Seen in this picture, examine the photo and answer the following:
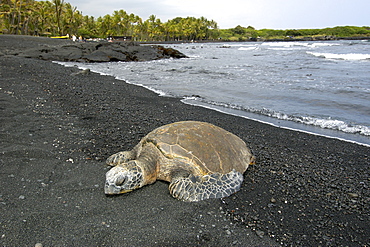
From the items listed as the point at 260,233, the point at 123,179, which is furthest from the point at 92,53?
the point at 260,233

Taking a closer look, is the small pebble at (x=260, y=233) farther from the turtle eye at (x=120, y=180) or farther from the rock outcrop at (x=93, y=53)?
the rock outcrop at (x=93, y=53)

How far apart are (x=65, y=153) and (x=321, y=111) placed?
26.0 feet

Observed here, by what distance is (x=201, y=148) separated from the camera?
403 centimetres

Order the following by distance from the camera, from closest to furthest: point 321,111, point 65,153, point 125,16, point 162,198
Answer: point 162,198 → point 65,153 → point 321,111 → point 125,16

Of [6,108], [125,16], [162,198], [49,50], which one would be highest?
[125,16]

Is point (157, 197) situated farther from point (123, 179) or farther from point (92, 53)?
point (92, 53)

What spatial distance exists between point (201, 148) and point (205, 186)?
64 centimetres

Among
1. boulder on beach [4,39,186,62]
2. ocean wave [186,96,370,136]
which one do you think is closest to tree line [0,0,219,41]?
boulder on beach [4,39,186,62]

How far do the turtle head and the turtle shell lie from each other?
0.53 metres

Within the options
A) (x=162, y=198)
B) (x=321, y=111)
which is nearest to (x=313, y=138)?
(x=321, y=111)

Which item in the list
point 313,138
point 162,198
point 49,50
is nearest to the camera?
point 162,198

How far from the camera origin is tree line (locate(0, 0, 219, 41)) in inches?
2359

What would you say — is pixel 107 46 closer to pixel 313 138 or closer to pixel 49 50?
pixel 49 50

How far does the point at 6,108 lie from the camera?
634 cm
